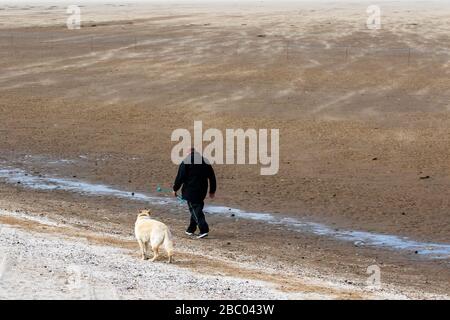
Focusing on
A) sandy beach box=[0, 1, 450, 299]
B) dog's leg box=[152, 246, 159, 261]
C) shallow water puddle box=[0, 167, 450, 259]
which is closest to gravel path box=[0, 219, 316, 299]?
sandy beach box=[0, 1, 450, 299]

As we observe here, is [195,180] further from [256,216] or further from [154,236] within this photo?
[256,216]

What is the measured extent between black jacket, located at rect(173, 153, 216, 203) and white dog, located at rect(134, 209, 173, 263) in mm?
2490

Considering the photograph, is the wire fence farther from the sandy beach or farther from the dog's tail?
the dog's tail

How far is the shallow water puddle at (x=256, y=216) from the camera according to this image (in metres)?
17.4

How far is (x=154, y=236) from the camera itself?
45.5 feet

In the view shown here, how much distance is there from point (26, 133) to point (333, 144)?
870 cm

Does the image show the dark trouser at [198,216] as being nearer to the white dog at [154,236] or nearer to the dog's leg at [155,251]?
the white dog at [154,236]

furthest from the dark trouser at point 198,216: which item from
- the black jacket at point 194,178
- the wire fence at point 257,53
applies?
the wire fence at point 257,53

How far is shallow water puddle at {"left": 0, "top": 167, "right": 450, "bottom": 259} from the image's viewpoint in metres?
17.4

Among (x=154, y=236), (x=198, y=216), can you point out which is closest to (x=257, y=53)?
(x=198, y=216)

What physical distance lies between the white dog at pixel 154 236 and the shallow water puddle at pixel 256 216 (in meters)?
4.84

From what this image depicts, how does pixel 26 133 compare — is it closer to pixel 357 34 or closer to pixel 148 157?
pixel 148 157

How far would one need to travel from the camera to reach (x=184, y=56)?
4347cm

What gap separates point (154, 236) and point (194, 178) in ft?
9.41
